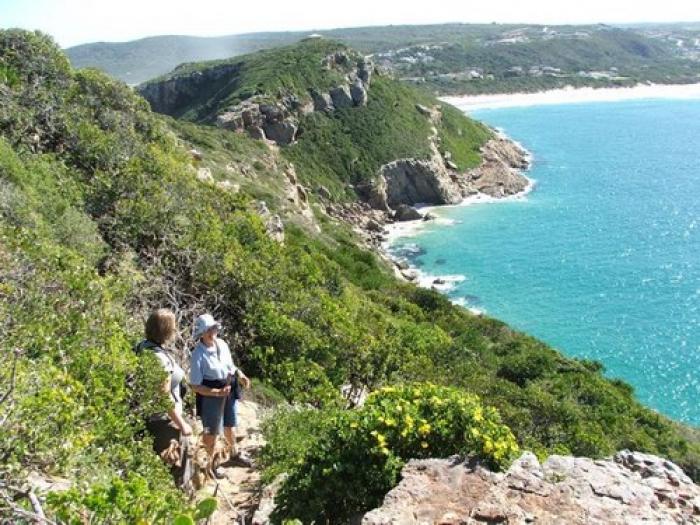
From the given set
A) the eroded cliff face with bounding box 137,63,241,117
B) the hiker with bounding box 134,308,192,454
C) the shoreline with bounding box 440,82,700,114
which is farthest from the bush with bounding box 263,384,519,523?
the shoreline with bounding box 440,82,700,114

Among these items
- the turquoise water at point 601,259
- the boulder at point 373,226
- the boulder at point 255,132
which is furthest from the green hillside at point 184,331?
the boulder at point 255,132

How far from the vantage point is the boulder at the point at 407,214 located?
73688 mm

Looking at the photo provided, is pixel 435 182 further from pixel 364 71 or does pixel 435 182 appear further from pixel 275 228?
pixel 275 228

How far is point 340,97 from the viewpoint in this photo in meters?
89.2

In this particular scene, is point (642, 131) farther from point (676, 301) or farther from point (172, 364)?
point (172, 364)

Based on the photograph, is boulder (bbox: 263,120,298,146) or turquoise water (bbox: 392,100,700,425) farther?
boulder (bbox: 263,120,298,146)

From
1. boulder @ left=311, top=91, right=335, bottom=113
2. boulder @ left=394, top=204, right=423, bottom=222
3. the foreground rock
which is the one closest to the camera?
the foreground rock

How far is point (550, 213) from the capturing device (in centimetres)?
7250

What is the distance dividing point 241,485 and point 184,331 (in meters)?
3.79

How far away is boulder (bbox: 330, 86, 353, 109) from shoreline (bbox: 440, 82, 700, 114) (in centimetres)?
7704

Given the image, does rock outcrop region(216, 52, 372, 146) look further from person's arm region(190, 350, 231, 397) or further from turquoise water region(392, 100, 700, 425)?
person's arm region(190, 350, 231, 397)

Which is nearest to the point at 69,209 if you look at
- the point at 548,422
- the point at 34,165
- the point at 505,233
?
the point at 34,165

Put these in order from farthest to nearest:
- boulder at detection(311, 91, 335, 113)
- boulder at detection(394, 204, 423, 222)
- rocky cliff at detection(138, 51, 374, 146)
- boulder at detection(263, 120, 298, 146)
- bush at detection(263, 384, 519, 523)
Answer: boulder at detection(311, 91, 335, 113) → boulder at detection(263, 120, 298, 146) → rocky cliff at detection(138, 51, 374, 146) → boulder at detection(394, 204, 423, 222) → bush at detection(263, 384, 519, 523)

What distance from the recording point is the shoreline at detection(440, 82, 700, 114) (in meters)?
166
